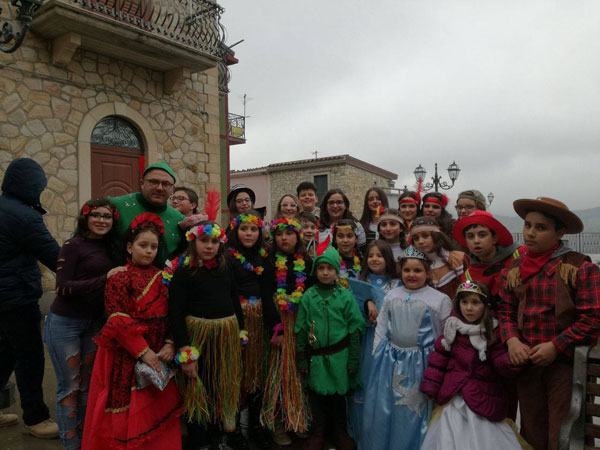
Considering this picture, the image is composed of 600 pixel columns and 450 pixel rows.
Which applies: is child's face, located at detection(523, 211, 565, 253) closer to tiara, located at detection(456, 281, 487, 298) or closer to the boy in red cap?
the boy in red cap

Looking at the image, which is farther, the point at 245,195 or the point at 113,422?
the point at 245,195

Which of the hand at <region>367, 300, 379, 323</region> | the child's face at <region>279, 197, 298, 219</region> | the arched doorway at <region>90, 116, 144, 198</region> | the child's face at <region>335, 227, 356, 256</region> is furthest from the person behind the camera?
the arched doorway at <region>90, 116, 144, 198</region>

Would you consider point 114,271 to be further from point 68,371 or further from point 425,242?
point 425,242

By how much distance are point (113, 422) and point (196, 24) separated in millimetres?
7686

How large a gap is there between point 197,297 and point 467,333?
174 centimetres

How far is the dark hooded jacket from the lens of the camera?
2834mm

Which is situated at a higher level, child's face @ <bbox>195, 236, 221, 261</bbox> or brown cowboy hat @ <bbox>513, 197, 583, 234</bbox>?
brown cowboy hat @ <bbox>513, 197, 583, 234</bbox>

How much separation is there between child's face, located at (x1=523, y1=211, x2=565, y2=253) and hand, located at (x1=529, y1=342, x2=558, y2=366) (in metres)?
0.55

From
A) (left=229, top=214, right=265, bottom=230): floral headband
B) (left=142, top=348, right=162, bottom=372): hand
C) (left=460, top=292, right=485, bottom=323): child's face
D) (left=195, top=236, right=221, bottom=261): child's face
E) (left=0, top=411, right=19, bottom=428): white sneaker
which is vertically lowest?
(left=0, top=411, right=19, bottom=428): white sneaker

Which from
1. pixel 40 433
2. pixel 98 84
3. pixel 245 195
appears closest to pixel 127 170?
pixel 98 84

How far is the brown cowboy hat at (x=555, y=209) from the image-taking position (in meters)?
2.30

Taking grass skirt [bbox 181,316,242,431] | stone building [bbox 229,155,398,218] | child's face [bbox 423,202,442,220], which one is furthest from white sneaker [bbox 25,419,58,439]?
stone building [bbox 229,155,398,218]

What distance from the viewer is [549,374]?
229 cm

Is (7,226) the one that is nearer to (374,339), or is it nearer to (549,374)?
(374,339)
